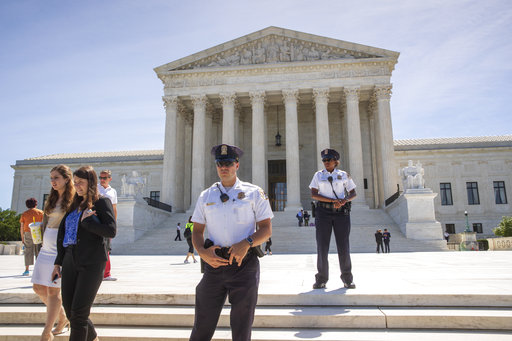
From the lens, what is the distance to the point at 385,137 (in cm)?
3288

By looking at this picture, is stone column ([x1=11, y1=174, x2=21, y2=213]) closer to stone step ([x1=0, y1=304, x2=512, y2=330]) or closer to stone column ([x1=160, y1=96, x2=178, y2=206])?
stone column ([x1=160, y1=96, x2=178, y2=206])

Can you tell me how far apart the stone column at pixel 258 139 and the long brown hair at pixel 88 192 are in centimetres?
2855

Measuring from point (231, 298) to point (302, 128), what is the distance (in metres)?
37.4

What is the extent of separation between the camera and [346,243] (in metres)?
6.26

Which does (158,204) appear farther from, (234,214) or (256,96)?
(234,214)

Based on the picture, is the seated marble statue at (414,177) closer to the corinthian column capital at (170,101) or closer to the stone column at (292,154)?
the stone column at (292,154)

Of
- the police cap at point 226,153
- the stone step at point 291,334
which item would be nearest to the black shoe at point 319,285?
the stone step at point 291,334

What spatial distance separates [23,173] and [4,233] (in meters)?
17.6

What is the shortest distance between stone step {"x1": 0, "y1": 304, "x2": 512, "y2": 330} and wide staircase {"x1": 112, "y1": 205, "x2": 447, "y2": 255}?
16.2 meters

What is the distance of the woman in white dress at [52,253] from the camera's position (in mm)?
4531

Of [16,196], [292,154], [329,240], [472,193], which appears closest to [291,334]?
[329,240]

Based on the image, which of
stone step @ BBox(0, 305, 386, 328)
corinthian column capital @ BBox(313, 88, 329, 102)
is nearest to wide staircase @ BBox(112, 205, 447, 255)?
corinthian column capital @ BBox(313, 88, 329, 102)

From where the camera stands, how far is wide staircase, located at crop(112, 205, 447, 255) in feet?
73.0

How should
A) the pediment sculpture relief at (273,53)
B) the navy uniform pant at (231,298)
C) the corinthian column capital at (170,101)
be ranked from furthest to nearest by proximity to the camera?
1. the corinthian column capital at (170,101)
2. the pediment sculpture relief at (273,53)
3. the navy uniform pant at (231,298)
